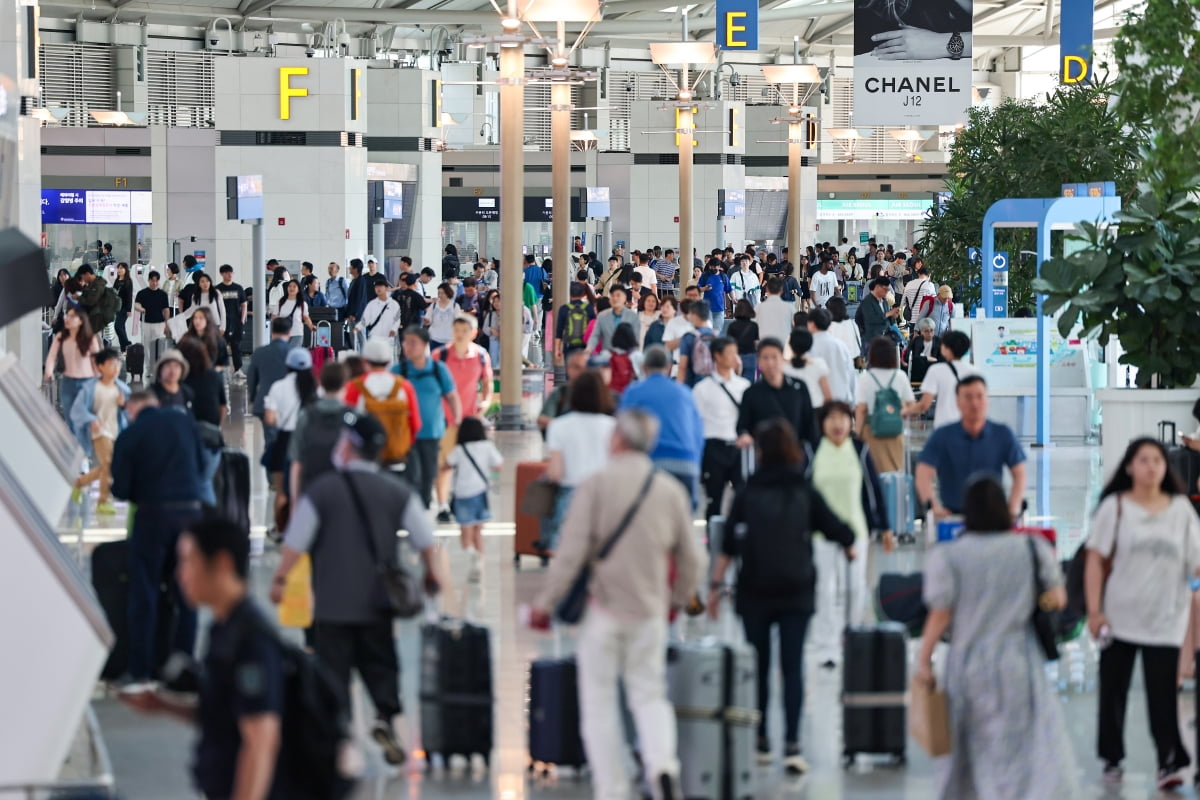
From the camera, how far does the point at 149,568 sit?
8.64 metres

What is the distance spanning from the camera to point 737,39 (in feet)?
105

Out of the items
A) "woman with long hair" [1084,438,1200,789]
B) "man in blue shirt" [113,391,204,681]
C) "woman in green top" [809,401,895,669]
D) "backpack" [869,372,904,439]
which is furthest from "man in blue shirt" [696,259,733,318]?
"woman with long hair" [1084,438,1200,789]

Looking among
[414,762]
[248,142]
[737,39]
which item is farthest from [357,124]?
[414,762]

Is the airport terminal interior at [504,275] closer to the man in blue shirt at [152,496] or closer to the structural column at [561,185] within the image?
the structural column at [561,185]

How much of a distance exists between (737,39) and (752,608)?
25.6m

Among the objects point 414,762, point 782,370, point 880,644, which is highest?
point 782,370

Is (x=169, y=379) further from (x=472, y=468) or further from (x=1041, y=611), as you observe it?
(x=1041, y=611)

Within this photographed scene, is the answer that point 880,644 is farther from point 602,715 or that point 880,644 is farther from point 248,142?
point 248,142

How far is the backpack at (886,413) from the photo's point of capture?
11.8m

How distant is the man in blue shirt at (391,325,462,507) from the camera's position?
11.7 meters

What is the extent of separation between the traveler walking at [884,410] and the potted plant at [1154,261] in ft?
5.27

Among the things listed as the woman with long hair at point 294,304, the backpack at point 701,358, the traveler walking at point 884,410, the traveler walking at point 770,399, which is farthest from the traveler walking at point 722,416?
the woman with long hair at point 294,304

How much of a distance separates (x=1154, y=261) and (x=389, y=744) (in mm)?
7066

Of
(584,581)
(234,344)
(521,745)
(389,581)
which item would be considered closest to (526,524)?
(521,745)
